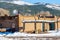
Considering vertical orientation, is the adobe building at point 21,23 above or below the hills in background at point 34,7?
below

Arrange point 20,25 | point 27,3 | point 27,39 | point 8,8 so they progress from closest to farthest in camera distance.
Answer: point 27,39, point 20,25, point 8,8, point 27,3

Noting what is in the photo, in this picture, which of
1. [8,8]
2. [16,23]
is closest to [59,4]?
[8,8]

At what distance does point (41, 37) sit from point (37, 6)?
1112 centimetres

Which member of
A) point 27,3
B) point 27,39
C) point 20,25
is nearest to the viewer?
point 27,39

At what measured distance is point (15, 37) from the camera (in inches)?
482

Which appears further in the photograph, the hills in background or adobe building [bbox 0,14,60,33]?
the hills in background

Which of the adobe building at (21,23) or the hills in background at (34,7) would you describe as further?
the hills in background at (34,7)

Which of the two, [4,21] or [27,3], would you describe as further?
[27,3]

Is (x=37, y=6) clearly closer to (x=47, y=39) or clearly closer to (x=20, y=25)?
(x=20, y=25)

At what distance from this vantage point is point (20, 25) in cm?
1608

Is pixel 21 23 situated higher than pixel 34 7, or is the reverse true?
pixel 34 7

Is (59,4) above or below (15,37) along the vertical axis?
above

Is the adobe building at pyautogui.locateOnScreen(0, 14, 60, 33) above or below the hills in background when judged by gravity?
below

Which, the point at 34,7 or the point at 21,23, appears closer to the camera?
the point at 21,23
